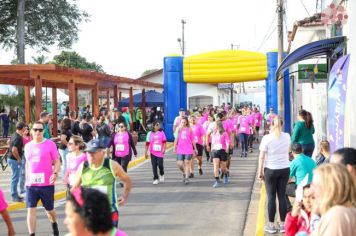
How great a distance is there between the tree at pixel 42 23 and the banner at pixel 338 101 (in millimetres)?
33342

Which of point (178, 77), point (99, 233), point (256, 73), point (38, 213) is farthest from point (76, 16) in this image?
point (99, 233)

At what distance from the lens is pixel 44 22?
130ft

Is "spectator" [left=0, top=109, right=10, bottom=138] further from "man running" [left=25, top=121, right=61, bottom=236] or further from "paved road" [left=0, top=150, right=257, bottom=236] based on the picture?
"man running" [left=25, top=121, right=61, bottom=236]

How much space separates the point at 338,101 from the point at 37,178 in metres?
4.49

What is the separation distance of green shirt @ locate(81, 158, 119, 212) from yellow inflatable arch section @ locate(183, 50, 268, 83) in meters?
18.7

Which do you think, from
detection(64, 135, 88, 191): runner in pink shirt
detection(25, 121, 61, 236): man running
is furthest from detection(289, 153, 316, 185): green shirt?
detection(25, 121, 61, 236): man running

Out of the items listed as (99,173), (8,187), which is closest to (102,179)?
(99,173)

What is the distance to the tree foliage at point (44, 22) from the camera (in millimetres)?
38219

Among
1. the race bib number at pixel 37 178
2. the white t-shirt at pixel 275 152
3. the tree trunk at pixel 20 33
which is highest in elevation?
the tree trunk at pixel 20 33

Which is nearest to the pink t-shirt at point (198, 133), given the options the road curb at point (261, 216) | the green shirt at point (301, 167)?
the road curb at point (261, 216)

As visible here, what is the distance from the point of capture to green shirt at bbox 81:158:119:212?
20.4 feet

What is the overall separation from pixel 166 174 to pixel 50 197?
7866 mm

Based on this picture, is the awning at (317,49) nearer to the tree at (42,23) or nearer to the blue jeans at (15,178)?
the blue jeans at (15,178)

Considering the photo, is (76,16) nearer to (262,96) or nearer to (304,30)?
(262,96)
